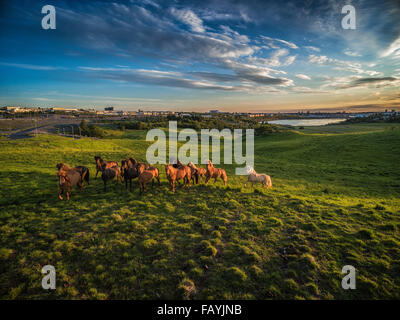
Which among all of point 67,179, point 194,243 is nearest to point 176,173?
point 194,243

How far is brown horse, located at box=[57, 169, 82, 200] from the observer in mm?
11666

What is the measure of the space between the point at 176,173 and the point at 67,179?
23.9ft

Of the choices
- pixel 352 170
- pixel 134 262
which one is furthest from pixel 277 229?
pixel 352 170

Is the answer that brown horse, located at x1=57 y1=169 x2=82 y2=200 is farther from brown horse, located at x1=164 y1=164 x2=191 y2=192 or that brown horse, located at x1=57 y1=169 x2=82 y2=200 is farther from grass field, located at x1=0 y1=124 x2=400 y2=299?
brown horse, located at x1=164 y1=164 x2=191 y2=192

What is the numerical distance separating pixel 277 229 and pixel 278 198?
4791 millimetres

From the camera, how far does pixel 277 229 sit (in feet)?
29.6

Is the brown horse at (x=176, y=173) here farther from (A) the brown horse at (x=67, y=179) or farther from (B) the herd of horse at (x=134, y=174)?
(A) the brown horse at (x=67, y=179)

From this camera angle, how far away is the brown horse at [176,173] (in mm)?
13599

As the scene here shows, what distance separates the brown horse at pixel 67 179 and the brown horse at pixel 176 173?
625 cm

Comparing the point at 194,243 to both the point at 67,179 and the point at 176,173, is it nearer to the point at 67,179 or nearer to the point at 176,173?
the point at 176,173

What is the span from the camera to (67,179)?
11.9 m

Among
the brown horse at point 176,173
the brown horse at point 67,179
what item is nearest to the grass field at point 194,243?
the brown horse at point 67,179
